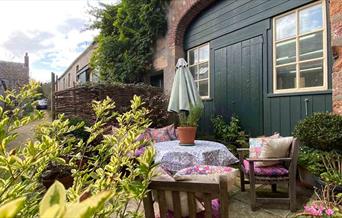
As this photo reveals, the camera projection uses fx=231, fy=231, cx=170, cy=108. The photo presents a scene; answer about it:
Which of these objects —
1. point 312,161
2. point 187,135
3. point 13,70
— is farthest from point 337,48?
point 13,70

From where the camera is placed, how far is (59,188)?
400 mm

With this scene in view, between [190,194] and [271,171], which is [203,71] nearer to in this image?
[271,171]

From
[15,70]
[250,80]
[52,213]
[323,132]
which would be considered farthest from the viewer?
[15,70]

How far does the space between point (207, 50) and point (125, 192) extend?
5732 mm

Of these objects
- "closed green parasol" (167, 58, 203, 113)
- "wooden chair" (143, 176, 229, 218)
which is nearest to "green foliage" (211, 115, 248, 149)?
"closed green parasol" (167, 58, 203, 113)

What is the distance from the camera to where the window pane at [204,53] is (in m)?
6.25

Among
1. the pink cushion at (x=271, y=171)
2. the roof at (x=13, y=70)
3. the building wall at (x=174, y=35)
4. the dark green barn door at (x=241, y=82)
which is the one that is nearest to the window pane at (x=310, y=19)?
the dark green barn door at (x=241, y=82)

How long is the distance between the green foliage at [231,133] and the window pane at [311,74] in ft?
5.21

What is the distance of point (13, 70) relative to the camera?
66.2 ft

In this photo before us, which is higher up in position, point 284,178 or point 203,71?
point 203,71

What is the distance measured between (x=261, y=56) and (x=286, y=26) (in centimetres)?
70

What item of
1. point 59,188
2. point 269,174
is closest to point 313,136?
point 269,174

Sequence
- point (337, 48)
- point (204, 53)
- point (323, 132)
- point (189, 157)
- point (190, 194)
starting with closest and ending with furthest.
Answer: point (190, 194), point (189, 157), point (323, 132), point (337, 48), point (204, 53)

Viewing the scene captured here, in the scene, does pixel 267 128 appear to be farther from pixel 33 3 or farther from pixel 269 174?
pixel 33 3
